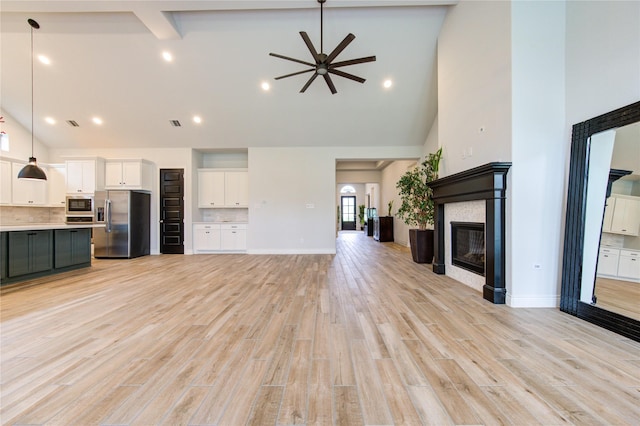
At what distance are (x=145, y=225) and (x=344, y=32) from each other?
6506 millimetres

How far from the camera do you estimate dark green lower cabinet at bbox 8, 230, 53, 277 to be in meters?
3.96

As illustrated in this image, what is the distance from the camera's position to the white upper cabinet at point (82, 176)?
647cm

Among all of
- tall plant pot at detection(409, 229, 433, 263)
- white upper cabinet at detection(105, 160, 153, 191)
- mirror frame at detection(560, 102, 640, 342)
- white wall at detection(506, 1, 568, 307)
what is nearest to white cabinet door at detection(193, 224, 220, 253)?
white upper cabinet at detection(105, 160, 153, 191)

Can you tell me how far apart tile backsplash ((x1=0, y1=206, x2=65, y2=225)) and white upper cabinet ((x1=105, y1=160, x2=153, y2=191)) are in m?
1.66

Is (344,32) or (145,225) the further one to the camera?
(145,225)

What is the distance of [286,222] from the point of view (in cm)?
721

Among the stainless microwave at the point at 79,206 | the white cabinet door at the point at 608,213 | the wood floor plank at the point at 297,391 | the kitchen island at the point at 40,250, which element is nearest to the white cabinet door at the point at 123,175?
the stainless microwave at the point at 79,206

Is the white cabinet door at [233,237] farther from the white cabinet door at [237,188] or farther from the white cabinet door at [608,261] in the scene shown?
the white cabinet door at [608,261]

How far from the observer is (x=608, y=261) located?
2504mm

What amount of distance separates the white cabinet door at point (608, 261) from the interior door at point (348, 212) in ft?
48.5

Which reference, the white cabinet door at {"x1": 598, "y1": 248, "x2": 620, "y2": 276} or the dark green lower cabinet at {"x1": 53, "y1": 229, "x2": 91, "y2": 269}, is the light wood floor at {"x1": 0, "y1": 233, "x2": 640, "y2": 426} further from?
the dark green lower cabinet at {"x1": 53, "y1": 229, "x2": 91, "y2": 269}

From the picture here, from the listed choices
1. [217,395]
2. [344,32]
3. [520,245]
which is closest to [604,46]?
[520,245]

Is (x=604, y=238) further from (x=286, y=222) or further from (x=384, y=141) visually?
(x=286, y=222)

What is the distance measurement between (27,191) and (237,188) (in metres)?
4.76
